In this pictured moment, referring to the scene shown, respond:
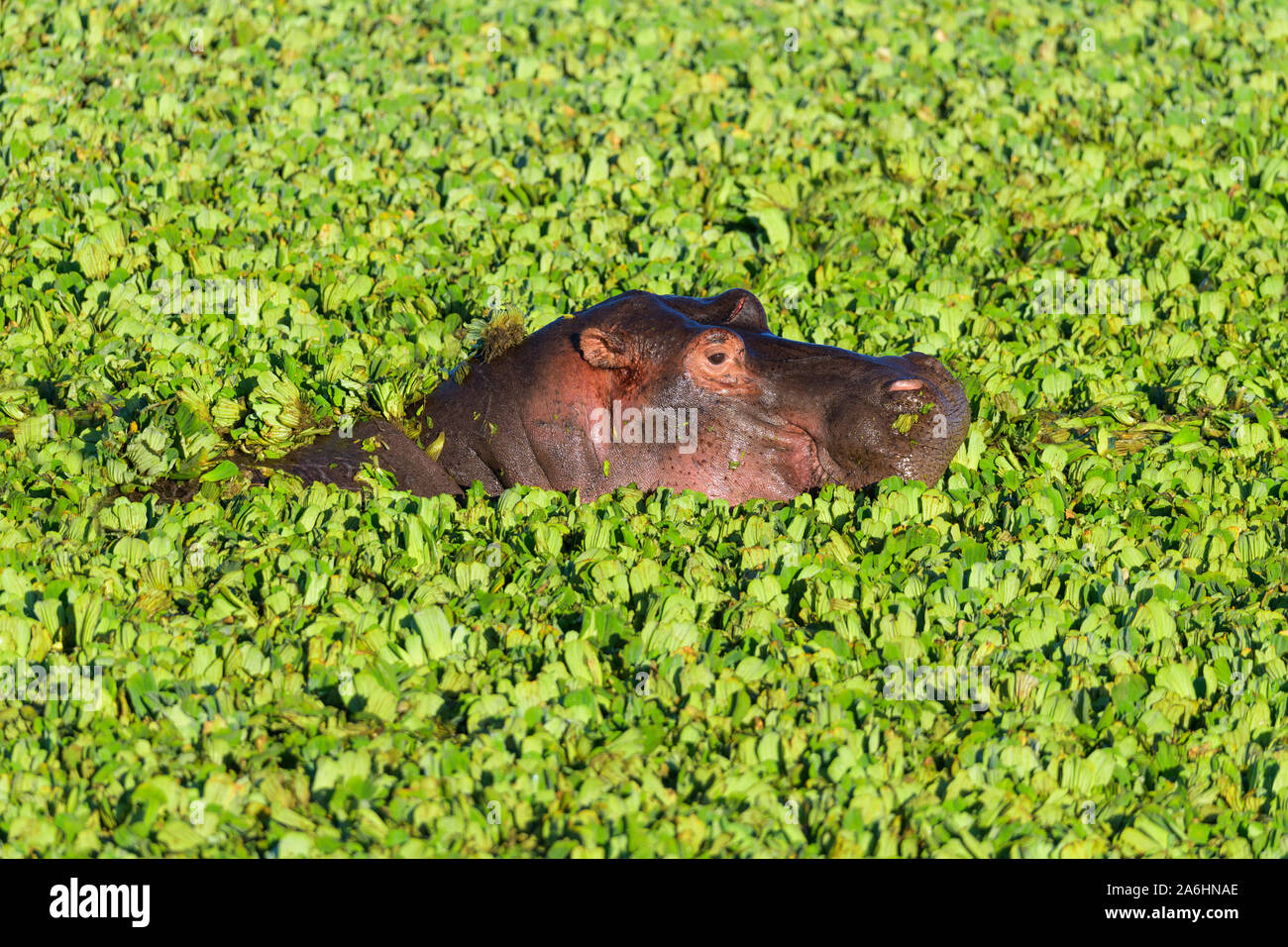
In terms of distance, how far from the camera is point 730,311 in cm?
678

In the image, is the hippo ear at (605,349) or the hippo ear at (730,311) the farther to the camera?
the hippo ear at (730,311)

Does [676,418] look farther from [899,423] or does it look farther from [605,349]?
[899,423]

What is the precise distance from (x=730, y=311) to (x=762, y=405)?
54cm

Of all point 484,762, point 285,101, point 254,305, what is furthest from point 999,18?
point 484,762

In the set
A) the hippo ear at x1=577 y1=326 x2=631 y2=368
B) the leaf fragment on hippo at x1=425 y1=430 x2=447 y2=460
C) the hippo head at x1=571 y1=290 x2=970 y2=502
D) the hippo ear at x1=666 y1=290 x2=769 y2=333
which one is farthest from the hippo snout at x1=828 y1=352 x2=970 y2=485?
the leaf fragment on hippo at x1=425 y1=430 x2=447 y2=460

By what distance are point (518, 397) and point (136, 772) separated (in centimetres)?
256

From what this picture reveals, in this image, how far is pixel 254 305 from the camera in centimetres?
795

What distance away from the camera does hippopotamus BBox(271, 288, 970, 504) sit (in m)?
6.42

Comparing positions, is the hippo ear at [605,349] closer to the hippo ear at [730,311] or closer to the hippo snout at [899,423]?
the hippo ear at [730,311]

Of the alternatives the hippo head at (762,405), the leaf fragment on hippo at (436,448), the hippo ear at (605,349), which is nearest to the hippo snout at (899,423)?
the hippo head at (762,405)

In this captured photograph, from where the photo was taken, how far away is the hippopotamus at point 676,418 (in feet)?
21.1

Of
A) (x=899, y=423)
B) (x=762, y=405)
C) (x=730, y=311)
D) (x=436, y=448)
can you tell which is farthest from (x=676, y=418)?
(x=436, y=448)

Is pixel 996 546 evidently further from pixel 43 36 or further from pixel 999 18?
pixel 43 36
